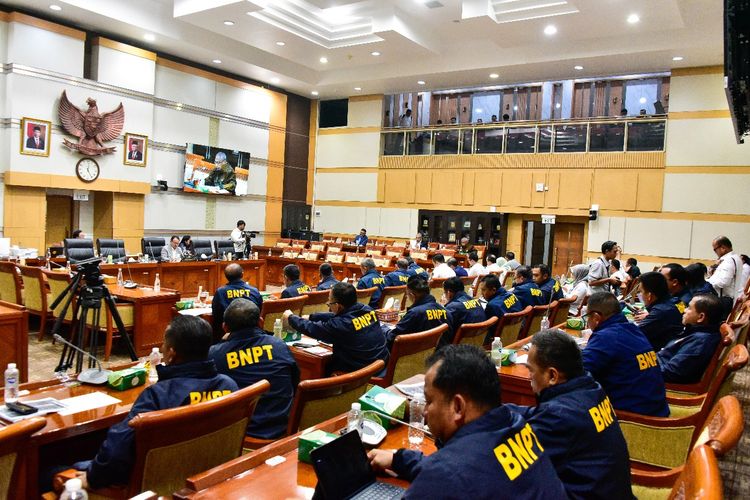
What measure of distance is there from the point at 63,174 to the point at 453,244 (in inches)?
376

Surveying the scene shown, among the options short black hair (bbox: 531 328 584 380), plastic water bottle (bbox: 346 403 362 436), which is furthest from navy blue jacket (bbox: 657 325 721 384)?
plastic water bottle (bbox: 346 403 362 436)

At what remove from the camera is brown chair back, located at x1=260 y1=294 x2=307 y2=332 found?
474 cm

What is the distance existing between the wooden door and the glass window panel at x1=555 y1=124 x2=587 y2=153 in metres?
1.91

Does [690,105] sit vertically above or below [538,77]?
below

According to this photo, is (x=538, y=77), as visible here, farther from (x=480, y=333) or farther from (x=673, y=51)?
(x=480, y=333)

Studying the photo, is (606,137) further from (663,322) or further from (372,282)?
(663,322)

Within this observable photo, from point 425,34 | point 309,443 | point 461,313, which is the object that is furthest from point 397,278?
point 425,34

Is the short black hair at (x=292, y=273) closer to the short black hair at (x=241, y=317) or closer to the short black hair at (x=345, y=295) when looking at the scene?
the short black hair at (x=345, y=295)

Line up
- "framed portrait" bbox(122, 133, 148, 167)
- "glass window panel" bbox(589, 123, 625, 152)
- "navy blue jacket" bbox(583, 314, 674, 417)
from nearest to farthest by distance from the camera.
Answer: "navy blue jacket" bbox(583, 314, 674, 417), "framed portrait" bbox(122, 133, 148, 167), "glass window panel" bbox(589, 123, 625, 152)

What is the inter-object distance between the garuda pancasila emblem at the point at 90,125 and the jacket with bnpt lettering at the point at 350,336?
980 centimetres

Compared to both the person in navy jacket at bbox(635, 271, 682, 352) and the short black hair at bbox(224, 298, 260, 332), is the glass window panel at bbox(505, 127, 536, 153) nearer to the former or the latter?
the person in navy jacket at bbox(635, 271, 682, 352)

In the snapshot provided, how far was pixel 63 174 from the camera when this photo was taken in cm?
1117

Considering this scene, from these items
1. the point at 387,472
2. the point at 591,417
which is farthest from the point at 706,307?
the point at 387,472

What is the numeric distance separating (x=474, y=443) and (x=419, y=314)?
2.77 meters
